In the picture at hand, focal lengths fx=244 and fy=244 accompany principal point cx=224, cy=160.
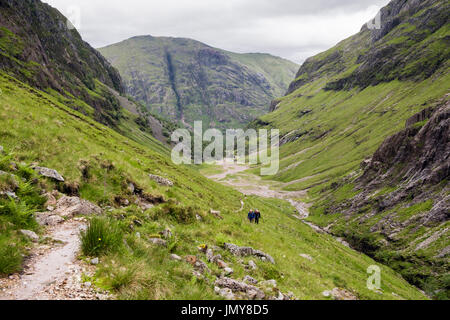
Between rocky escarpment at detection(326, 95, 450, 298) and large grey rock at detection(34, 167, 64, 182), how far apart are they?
72.2 metres

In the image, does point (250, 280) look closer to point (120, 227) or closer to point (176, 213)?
point (120, 227)

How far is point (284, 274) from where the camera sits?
46.9 feet

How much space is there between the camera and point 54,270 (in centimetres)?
776

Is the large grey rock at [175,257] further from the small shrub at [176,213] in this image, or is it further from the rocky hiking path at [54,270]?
the small shrub at [176,213]

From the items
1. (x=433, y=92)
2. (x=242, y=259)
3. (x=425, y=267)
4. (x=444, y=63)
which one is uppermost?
(x=444, y=63)

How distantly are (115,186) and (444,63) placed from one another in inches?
10324

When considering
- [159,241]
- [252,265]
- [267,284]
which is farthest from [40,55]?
[267,284]

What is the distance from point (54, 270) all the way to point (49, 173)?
Result: 725cm

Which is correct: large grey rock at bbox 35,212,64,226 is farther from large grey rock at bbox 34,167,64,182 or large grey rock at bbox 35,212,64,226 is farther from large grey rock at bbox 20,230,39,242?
large grey rock at bbox 34,167,64,182

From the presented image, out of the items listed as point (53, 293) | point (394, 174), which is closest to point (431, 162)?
point (394, 174)
